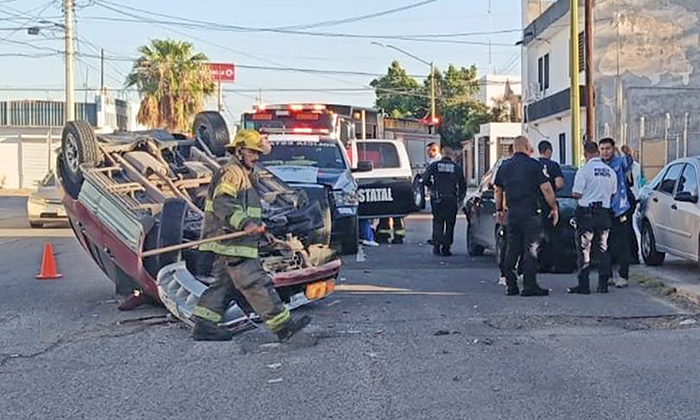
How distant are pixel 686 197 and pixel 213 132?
5.73 metres

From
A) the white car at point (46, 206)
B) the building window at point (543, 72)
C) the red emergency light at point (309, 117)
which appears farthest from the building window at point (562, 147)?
the white car at point (46, 206)

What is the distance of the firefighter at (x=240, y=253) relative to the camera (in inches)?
303

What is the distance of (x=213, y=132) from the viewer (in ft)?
37.6

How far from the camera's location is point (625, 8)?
1199 inches

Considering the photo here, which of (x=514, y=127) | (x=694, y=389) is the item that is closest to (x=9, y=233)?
(x=694, y=389)

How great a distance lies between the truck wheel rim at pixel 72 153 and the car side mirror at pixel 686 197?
23.3ft

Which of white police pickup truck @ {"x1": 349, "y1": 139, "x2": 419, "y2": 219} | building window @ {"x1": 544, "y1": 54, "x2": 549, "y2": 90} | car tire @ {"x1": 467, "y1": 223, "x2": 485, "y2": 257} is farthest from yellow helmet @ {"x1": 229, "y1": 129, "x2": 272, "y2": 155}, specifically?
building window @ {"x1": 544, "y1": 54, "x2": 549, "y2": 90}

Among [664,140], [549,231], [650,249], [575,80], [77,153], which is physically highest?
[575,80]

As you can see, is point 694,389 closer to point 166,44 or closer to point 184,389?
point 184,389

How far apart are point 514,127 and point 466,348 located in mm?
42405

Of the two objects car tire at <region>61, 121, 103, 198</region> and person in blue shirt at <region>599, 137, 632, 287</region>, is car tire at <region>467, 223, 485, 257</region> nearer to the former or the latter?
person in blue shirt at <region>599, 137, 632, 287</region>

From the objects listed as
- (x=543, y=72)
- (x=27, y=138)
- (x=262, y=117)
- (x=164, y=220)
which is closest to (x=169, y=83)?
(x=27, y=138)

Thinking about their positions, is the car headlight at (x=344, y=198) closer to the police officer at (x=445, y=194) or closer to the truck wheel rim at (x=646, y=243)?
the police officer at (x=445, y=194)

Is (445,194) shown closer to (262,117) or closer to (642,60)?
(262,117)
